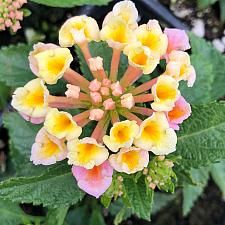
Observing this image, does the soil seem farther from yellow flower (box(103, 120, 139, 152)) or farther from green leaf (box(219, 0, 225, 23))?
yellow flower (box(103, 120, 139, 152))

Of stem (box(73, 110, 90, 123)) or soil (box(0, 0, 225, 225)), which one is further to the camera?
soil (box(0, 0, 225, 225))

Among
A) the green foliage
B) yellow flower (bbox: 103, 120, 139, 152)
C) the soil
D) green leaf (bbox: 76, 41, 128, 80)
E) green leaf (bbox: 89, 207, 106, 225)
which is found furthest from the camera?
the soil

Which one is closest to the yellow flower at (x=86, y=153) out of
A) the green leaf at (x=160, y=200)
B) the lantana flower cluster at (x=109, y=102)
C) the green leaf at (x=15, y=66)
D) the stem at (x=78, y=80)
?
the lantana flower cluster at (x=109, y=102)

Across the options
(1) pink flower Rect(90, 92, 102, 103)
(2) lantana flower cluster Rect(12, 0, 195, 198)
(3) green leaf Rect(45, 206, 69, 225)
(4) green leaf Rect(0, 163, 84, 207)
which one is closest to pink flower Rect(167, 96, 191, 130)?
(2) lantana flower cluster Rect(12, 0, 195, 198)

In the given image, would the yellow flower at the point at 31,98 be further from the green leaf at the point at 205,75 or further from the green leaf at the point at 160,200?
the green leaf at the point at 160,200

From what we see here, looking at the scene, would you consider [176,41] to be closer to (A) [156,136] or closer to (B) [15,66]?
(A) [156,136]

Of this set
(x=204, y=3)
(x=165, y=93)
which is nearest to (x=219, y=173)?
(x=204, y=3)
